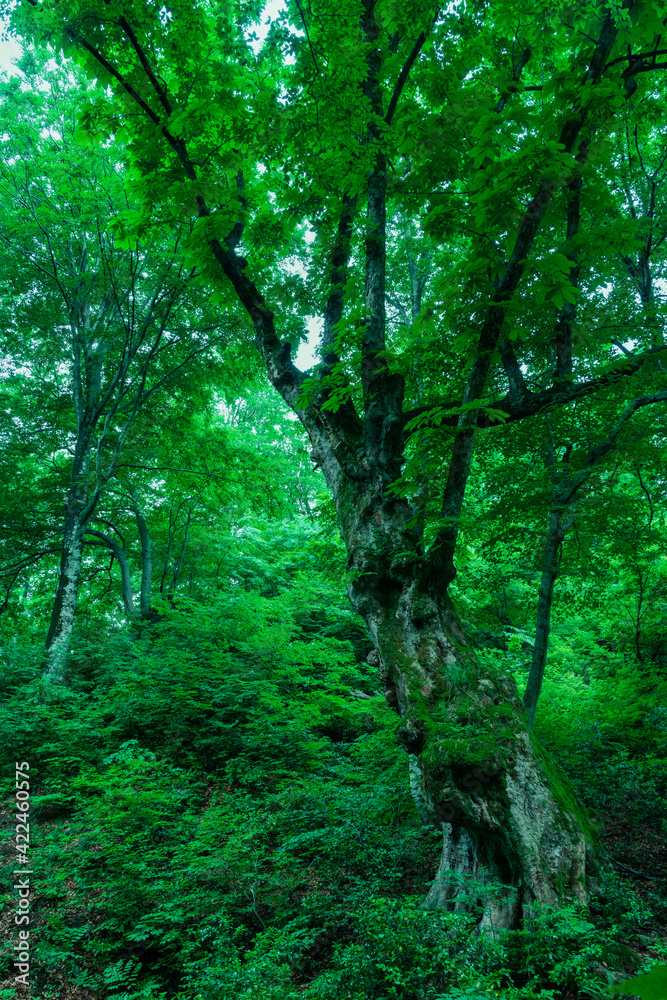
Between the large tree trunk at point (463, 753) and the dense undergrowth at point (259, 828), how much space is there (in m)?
0.28

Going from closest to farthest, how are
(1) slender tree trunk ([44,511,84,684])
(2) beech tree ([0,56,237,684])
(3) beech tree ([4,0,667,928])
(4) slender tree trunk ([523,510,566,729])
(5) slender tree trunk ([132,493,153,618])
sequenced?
1. (3) beech tree ([4,0,667,928])
2. (4) slender tree trunk ([523,510,566,729])
3. (1) slender tree trunk ([44,511,84,684])
4. (2) beech tree ([0,56,237,684])
5. (5) slender tree trunk ([132,493,153,618])

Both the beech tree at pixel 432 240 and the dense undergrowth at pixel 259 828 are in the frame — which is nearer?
the dense undergrowth at pixel 259 828

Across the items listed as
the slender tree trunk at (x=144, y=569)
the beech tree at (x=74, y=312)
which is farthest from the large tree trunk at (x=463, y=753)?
the slender tree trunk at (x=144, y=569)

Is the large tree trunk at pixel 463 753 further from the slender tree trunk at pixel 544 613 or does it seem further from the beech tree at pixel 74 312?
the beech tree at pixel 74 312

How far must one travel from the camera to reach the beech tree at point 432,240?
323cm

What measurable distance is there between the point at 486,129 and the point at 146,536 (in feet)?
30.5

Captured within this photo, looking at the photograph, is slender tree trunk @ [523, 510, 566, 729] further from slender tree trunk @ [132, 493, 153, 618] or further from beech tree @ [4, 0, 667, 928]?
slender tree trunk @ [132, 493, 153, 618]

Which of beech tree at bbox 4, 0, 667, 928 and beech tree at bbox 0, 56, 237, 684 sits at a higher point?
beech tree at bbox 0, 56, 237, 684

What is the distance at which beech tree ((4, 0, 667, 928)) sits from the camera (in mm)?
3234

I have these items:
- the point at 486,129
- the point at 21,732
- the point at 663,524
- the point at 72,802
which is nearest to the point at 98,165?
the point at 486,129

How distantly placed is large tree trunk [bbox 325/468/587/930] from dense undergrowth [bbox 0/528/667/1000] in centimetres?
28

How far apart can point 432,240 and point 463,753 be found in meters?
4.50

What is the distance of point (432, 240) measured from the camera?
4863 millimetres

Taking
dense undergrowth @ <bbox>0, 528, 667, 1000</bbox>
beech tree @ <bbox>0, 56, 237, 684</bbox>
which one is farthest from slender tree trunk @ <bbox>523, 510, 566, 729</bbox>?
beech tree @ <bbox>0, 56, 237, 684</bbox>
